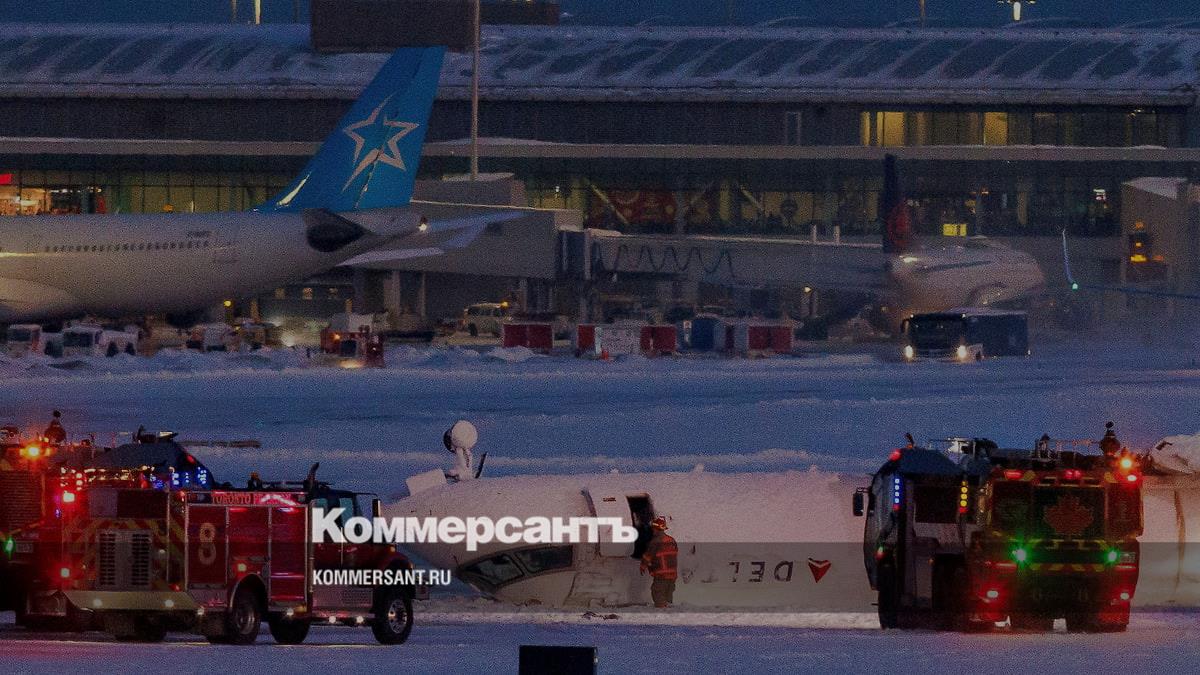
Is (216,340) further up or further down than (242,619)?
further up

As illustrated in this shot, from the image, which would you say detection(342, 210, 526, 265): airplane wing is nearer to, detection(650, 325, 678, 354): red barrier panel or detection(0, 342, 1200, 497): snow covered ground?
detection(0, 342, 1200, 497): snow covered ground

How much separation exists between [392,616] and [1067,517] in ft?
23.3

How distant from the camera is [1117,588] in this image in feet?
→ 66.5

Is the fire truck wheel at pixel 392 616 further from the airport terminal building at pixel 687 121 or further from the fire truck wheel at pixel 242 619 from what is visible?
the airport terminal building at pixel 687 121

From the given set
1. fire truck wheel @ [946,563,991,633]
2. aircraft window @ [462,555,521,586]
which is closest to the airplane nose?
aircraft window @ [462,555,521,586]

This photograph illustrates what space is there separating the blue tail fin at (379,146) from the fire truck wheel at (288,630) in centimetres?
3968

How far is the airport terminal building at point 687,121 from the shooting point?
96.0m

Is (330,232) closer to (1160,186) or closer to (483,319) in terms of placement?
(483,319)

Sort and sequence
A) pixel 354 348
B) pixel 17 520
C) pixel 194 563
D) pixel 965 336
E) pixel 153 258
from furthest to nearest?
pixel 965 336, pixel 153 258, pixel 354 348, pixel 17 520, pixel 194 563

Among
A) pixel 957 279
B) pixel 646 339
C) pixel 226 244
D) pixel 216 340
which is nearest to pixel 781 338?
pixel 646 339

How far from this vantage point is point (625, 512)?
24203 millimetres

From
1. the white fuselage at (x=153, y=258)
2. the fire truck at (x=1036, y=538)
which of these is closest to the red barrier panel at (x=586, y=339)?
the white fuselage at (x=153, y=258)

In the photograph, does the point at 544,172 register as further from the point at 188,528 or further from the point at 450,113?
the point at 188,528

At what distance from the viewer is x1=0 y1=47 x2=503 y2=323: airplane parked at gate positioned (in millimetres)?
57812
